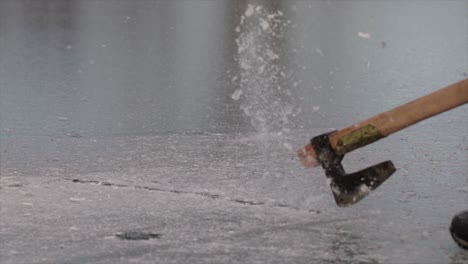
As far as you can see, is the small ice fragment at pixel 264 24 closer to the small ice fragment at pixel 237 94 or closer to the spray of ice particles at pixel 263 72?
the spray of ice particles at pixel 263 72

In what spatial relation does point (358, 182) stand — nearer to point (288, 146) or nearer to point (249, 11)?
point (288, 146)

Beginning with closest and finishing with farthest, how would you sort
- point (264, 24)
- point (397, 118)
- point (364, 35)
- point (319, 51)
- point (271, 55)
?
point (397, 118) < point (271, 55) < point (319, 51) < point (364, 35) < point (264, 24)

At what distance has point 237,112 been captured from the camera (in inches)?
235

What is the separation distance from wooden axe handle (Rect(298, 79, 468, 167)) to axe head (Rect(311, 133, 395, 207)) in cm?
3

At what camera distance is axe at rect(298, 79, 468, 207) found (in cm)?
363

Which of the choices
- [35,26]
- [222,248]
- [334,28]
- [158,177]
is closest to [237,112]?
[158,177]

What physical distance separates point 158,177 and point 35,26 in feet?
16.6

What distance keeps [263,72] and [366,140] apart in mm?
3464

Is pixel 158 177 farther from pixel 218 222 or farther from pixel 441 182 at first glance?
pixel 441 182

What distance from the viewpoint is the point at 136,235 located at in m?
3.78

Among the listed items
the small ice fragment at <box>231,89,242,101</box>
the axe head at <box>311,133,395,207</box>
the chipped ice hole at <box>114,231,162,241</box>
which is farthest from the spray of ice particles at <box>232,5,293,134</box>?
the chipped ice hole at <box>114,231,162,241</box>

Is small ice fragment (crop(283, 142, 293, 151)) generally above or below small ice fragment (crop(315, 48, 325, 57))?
below

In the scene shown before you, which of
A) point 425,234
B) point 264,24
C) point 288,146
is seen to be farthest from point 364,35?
point 425,234

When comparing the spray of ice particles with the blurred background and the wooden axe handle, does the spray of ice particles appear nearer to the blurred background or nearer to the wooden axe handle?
the blurred background
